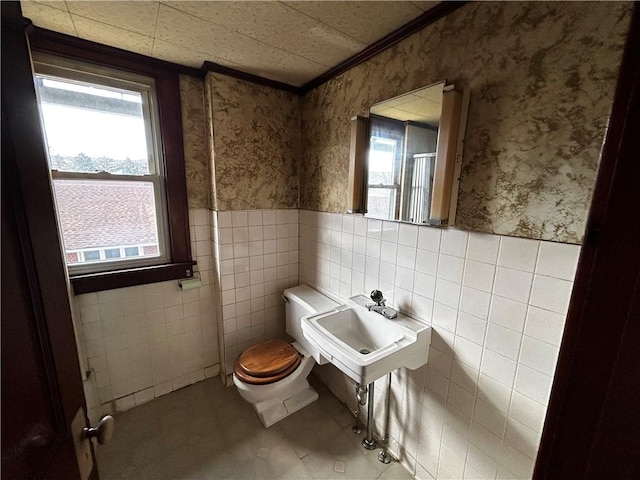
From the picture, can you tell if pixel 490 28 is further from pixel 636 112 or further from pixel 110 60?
pixel 110 60

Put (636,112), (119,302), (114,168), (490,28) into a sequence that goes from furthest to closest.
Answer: (119,302)
(114,168)
(490,28)
(636,112)

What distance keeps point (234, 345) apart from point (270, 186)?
4.04 feet

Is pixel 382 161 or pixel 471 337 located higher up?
pixel 382 161

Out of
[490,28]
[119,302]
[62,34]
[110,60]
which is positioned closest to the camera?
[490,28]

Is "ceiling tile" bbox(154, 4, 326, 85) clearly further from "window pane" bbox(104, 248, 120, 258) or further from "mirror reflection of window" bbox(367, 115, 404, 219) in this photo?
"window pane" bbox(104, 248, 120, 258)

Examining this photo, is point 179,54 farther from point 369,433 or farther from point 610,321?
point 369,433

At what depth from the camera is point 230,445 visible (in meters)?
1.57

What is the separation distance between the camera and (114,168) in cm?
159

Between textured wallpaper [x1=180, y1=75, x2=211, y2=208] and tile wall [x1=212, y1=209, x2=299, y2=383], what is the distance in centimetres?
20

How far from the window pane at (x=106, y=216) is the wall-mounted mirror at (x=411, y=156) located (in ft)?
4.43

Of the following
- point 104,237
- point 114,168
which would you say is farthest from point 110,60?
point 104,237

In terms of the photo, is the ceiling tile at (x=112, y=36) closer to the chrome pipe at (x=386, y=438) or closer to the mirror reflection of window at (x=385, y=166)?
the mirror reflection of window at (x=385, y=166)

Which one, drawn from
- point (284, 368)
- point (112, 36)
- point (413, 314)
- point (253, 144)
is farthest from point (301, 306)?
point (112, 36)

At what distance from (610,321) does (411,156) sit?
0.91 metres
